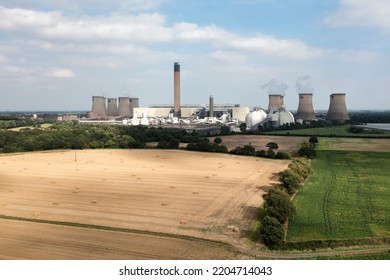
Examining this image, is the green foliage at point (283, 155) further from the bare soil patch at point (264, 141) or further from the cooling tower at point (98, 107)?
the cooling tower at point (98, 107)

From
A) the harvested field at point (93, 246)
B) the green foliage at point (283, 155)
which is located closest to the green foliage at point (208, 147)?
the green foliage at point (283, 155)

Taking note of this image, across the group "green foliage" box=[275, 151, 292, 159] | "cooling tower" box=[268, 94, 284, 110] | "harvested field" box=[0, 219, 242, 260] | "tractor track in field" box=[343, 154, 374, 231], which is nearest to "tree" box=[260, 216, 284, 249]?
"harvested field" box=[0, 219, 242, 260]

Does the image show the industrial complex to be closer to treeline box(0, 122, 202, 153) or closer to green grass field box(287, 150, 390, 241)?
treeline box(0, 122, 202, 153)

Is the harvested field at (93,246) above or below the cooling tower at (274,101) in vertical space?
below

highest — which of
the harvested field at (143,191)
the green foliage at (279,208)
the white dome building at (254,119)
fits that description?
the white dome building at (254,119)

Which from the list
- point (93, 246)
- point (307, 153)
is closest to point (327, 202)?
point (93, 246)

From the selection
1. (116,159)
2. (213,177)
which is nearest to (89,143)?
(116,159)

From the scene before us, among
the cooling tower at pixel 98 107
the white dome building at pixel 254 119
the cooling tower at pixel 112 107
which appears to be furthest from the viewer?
the cooling tower at pixel 112 107

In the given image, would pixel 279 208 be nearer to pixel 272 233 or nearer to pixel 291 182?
pixel 272 233
